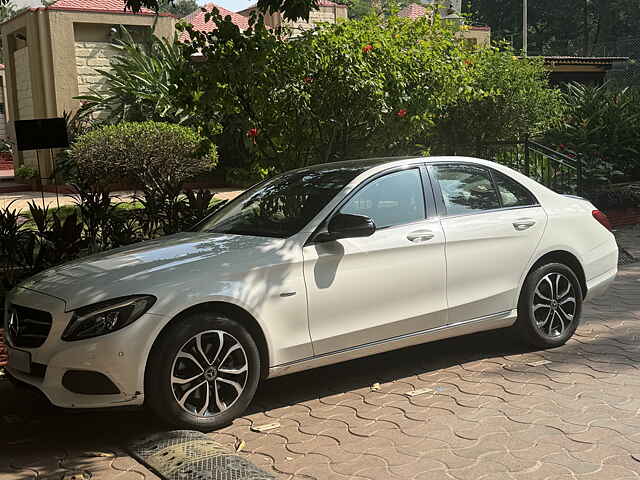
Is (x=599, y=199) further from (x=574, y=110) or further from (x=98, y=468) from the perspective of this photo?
(x=98, y=468)

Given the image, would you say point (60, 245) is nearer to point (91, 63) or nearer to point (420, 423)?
point (420, 423)

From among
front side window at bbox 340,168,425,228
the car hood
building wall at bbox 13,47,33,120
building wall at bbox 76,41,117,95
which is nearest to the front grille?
the car hood

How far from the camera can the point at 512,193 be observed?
6609 mm

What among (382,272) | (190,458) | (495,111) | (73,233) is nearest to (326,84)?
(73,233)

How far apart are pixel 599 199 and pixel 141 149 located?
28.3ft

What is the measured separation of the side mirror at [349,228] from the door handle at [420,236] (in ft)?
1.39

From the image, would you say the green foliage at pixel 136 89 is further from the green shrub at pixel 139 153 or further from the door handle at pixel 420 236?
the door handle at pixel 420 236

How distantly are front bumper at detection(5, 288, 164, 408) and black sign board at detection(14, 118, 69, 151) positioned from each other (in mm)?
6253

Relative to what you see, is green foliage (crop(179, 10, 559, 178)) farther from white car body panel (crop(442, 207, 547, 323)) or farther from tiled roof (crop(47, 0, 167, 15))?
tiled roof (crop(47, 0, 167, 15))

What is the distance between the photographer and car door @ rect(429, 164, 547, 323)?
606 centimetres

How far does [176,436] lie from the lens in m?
4.88

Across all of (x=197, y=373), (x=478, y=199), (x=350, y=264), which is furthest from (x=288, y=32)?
(x=197, y=373)

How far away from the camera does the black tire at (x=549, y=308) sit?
21.2 feet

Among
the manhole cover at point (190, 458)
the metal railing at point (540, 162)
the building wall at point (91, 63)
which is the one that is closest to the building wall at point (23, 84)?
the building wall at point (91, 63)
